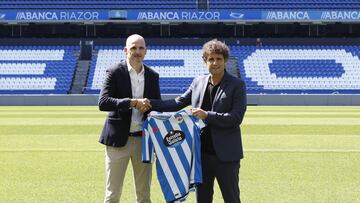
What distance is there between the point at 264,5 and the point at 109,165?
38264mm

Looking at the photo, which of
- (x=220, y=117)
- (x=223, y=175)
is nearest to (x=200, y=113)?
(x=220, y=117)

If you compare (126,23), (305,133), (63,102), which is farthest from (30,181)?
(126,23)

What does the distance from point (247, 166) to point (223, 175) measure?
4.51 metres

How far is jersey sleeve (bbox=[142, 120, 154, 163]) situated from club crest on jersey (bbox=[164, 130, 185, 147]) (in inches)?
6.6

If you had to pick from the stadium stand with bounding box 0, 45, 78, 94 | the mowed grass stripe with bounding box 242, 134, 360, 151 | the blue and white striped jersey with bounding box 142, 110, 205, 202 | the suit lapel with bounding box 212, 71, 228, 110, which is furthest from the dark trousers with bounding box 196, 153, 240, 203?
the stadium stand with bounding box 0, 45, 78, 94

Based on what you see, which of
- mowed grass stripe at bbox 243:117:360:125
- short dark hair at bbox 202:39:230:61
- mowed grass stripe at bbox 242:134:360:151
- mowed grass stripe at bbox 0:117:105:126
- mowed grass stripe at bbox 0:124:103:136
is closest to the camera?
short dark hair at bbox 202:39:230:61

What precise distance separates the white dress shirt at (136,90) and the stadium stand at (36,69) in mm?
29768

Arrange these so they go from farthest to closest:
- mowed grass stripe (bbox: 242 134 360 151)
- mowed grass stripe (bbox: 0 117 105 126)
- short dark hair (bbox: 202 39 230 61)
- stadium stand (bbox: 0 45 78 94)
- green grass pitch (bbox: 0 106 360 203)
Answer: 1. stadium stand (bbox: 0 45 78 94)
2. mowed grass stripe (bbox: 0 117 105 126)
3. mowed grass stripe (bbox: 242 134 360 151)
4. green grass pitch (bbox: 0 106 360 203)
5. short dark hair (bbox: 202 39 230 61)

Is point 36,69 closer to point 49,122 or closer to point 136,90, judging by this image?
point 49,122

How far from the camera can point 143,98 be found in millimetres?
5301

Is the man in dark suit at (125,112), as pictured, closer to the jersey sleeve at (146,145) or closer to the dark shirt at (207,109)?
the jersey sleeve at (146,145)

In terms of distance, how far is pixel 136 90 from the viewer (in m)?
5.32

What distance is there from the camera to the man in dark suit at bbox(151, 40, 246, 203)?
4.62 metres

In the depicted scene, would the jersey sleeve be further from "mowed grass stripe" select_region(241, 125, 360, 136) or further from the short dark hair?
"mowed grass stripe" select_region(241, 125, 360, 136)
